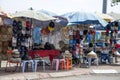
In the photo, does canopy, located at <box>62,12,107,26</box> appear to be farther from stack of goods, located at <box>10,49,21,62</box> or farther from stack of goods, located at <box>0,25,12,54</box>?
stack of goods, located at <box>10,49,21,62</box>

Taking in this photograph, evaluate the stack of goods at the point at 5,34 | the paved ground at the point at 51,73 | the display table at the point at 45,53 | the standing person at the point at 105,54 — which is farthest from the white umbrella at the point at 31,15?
the standing person at the point at 105,54

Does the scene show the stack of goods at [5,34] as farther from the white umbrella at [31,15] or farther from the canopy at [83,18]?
the canopy at [83,18]

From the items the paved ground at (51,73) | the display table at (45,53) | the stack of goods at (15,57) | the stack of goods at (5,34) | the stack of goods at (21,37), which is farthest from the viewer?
the stack of goods at (5,34)

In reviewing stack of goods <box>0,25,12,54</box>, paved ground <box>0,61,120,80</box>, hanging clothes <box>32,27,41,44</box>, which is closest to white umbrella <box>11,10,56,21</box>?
stack of goods <box>0,25,12,54</box>

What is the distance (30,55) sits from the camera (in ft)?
48.3

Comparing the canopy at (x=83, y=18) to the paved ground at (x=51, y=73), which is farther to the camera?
the canopy at (x=83, y=18)

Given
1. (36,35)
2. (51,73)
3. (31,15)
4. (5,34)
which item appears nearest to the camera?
(51,73)

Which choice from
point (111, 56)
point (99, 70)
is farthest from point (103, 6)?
point (99, 70)

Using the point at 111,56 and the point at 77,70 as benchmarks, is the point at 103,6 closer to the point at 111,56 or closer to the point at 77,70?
the point at 111,56

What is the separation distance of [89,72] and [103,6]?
20.7 metres

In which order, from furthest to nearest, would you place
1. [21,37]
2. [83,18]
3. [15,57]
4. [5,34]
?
[83,18] < [5,34] < [21,37] < [15,57]

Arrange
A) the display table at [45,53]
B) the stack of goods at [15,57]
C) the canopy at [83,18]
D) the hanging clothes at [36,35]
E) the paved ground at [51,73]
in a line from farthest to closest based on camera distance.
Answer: the hanging clothes at [36,35]
the canopy at [83,18]
the display table at [45,53]
the stack of goods at [15,57]
the paved ground at [51,73]

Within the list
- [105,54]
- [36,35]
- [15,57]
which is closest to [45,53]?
[15,57]

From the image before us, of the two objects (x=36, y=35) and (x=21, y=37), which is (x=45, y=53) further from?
(x=36, y=35)
